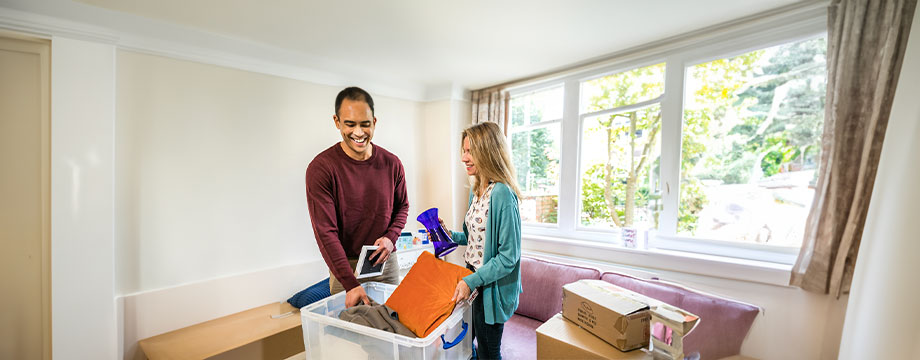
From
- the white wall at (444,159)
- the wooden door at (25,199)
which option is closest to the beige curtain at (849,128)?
the white wall at (444,159)

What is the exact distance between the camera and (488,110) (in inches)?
133

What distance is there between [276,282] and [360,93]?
5.69 ft

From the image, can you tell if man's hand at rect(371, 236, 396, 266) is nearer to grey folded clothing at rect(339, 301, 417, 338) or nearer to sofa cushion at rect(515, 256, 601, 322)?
grey folded clothing at rect(339, 301, 417, 338)

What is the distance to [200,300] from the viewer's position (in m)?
2.13

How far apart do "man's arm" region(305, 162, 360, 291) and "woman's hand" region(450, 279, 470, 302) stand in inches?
18.3

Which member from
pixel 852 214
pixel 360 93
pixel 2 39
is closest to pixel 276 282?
pixel 360 93

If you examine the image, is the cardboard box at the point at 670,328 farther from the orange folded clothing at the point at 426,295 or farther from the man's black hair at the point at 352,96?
the man's black hair at the point at 352,96

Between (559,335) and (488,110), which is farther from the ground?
(488,110)

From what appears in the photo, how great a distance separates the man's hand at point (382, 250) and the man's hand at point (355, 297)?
19 cm

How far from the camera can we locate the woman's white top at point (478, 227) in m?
1.46

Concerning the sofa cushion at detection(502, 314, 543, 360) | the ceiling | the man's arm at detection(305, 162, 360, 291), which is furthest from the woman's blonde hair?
the sofa cushion at detection(502, 314, 543, 360)

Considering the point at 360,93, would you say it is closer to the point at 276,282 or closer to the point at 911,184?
the point at 276,282

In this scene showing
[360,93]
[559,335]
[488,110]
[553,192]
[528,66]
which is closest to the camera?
[559,335]

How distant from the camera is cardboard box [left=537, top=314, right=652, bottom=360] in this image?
0.99 meters
